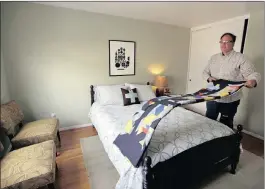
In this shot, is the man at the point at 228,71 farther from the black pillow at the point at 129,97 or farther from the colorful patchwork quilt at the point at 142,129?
the black pillow at the point at 129,97

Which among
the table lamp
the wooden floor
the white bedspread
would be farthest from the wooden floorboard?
the table lamp

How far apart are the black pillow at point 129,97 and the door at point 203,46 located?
1402 millimetres

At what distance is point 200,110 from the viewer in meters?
3.12

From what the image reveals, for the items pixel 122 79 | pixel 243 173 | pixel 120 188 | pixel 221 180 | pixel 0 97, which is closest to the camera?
pixel 0 97

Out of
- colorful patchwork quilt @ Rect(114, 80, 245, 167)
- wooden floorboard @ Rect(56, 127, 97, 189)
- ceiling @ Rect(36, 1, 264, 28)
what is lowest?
wooden floorboard @ Rect(56, 127, 97, 189)

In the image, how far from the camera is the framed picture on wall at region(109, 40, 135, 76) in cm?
282

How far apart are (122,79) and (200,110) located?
1.73 meters

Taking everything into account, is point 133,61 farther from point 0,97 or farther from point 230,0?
point 0,97

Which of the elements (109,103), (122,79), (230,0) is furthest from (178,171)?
(230,0)

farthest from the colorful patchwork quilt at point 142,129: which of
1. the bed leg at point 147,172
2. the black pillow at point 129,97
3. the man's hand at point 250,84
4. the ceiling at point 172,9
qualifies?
the ceiling at point 172,9

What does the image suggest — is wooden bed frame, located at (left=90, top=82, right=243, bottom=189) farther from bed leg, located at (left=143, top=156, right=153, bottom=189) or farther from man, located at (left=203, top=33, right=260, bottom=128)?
man, located at (left=203, top=33, right=260, bottom=128)

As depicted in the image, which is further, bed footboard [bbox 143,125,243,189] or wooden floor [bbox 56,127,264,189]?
wooden floor [bbox 56,127,264,189]

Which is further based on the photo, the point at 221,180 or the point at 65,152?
the point at 65,152

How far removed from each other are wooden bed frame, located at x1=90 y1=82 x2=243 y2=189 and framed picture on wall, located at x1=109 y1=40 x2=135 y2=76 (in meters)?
2.03
